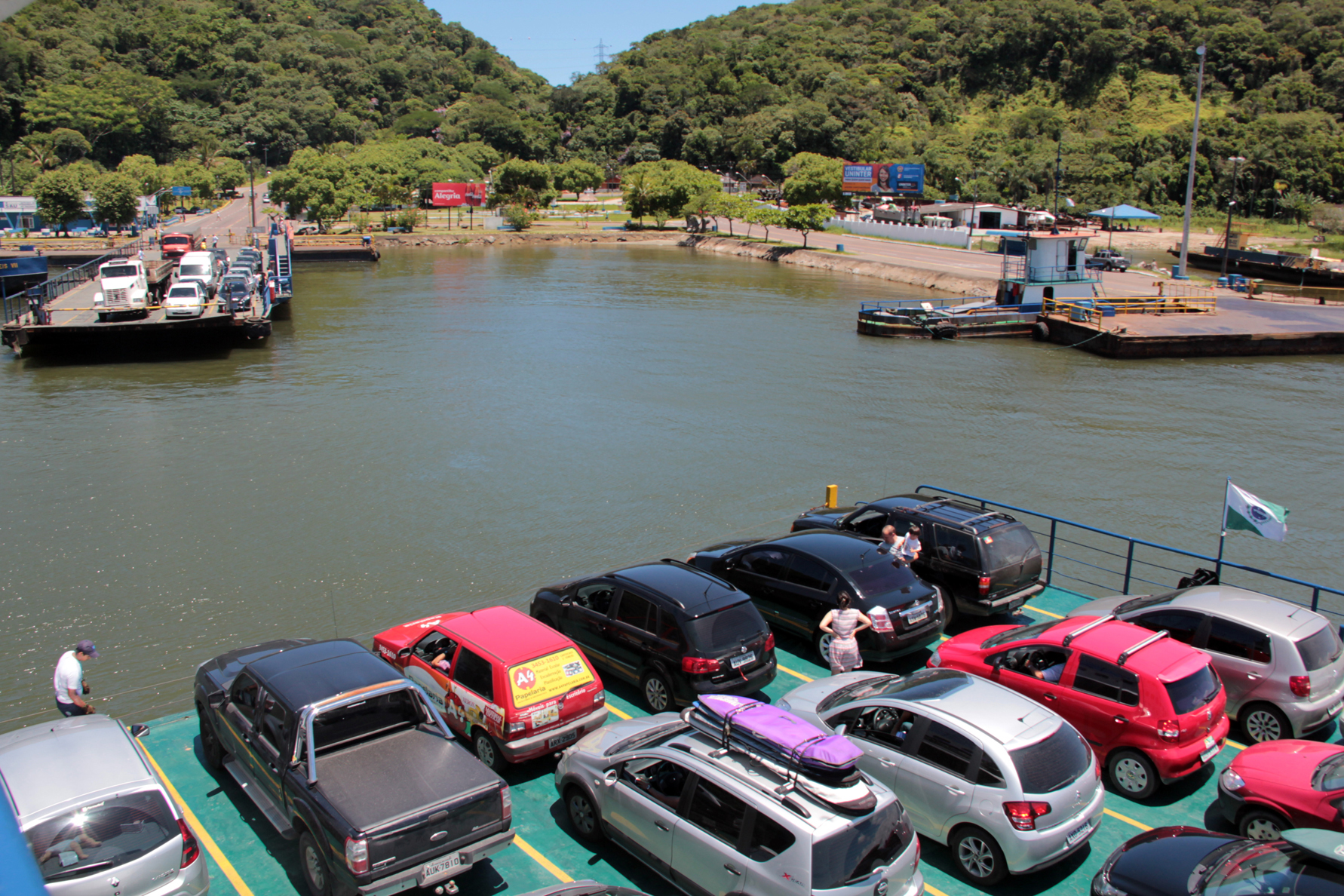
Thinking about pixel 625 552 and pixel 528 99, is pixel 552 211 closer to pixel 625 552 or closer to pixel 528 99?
pixel 528 99

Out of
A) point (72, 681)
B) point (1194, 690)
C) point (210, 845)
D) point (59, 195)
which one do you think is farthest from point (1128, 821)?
point (59, 195)

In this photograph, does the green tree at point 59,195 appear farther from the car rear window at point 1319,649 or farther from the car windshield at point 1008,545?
the car rear window at point 1319,649

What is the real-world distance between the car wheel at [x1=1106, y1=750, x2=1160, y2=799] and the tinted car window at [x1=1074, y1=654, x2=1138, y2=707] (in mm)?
467

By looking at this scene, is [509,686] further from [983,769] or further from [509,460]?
[509,460]

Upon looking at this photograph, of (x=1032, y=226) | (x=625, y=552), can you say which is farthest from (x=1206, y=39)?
(x=625, y=552)

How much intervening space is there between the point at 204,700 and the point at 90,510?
1223 centimetres

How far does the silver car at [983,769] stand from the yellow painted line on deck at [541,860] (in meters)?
2.44

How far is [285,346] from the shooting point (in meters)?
37.3

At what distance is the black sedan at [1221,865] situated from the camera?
205 inches

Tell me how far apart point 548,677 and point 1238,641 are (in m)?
6.75

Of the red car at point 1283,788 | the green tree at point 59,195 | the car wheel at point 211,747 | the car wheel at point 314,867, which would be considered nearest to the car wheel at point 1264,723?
the red car at point 1283,788

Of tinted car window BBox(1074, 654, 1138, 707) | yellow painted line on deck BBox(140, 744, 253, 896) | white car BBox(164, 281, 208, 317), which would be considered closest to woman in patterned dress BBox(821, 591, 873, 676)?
tinted car window BBox(1074, 654, 1138, 707)

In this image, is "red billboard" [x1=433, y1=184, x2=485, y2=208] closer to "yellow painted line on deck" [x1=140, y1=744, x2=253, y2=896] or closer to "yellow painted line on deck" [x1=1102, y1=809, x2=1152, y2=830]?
"yellow painted line on deck" [x1=140, y1=744, x2=253, y2=896]

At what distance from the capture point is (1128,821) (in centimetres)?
791
